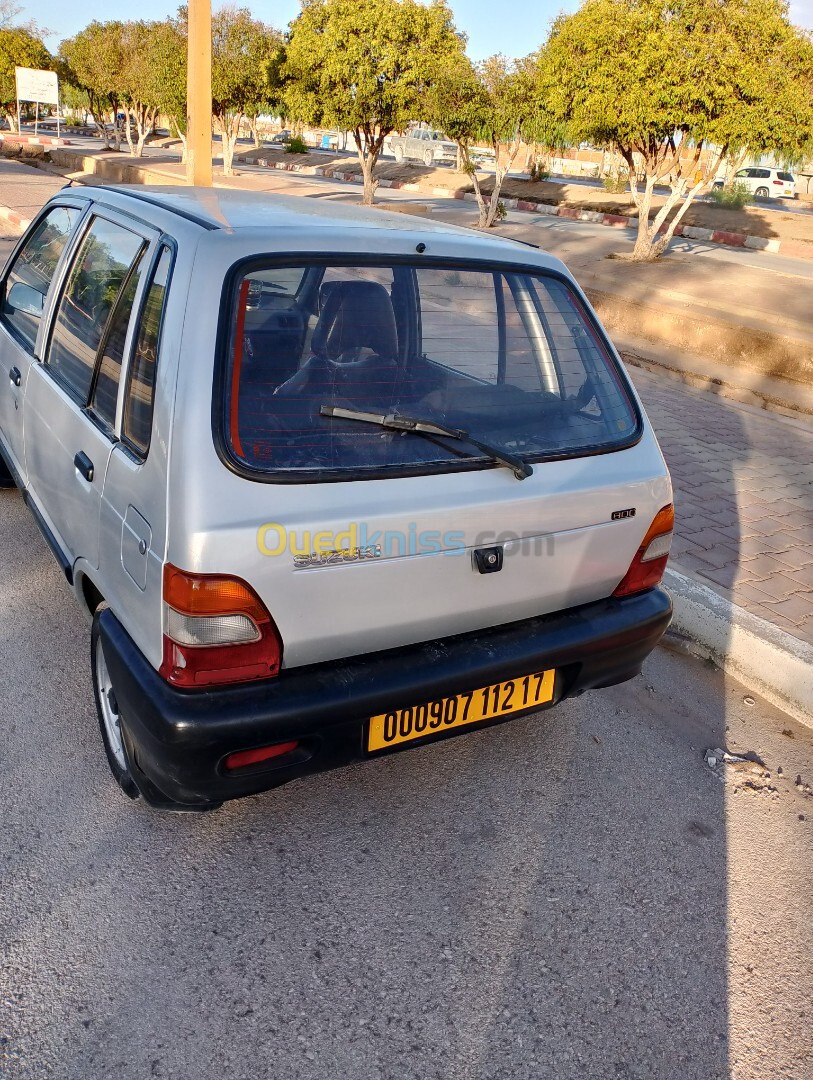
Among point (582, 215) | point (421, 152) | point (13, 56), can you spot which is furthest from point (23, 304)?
point (13, 56)

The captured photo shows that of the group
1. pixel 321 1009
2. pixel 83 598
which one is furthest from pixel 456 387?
pixel 321 1009

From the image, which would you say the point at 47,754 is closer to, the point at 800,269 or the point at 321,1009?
the point at 321,1009

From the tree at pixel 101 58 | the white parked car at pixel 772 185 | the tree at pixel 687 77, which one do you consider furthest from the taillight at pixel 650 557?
the tree at pixel 101 58

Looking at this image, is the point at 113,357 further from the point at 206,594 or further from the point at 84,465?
the point at 206,594

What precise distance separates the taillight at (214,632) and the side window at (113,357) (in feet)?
2.28

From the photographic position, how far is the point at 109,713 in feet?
9.02

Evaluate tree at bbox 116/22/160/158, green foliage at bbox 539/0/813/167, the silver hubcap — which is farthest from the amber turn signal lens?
tree at bbox 116/22/160/158

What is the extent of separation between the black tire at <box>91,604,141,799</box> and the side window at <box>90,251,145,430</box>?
60cm

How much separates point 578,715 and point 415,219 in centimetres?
195

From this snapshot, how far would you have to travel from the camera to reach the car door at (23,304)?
10.9 feet

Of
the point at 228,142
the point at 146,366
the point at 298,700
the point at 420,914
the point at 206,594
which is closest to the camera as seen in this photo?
the point at 206,594

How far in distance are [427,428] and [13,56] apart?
55.3 metres

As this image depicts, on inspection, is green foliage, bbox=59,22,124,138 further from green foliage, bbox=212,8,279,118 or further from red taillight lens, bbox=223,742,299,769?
red taillight lens, bbox=223,742,299,769

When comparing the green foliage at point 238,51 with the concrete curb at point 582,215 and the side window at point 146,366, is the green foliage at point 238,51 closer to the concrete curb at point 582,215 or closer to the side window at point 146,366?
the concrete curb at point 582,215
